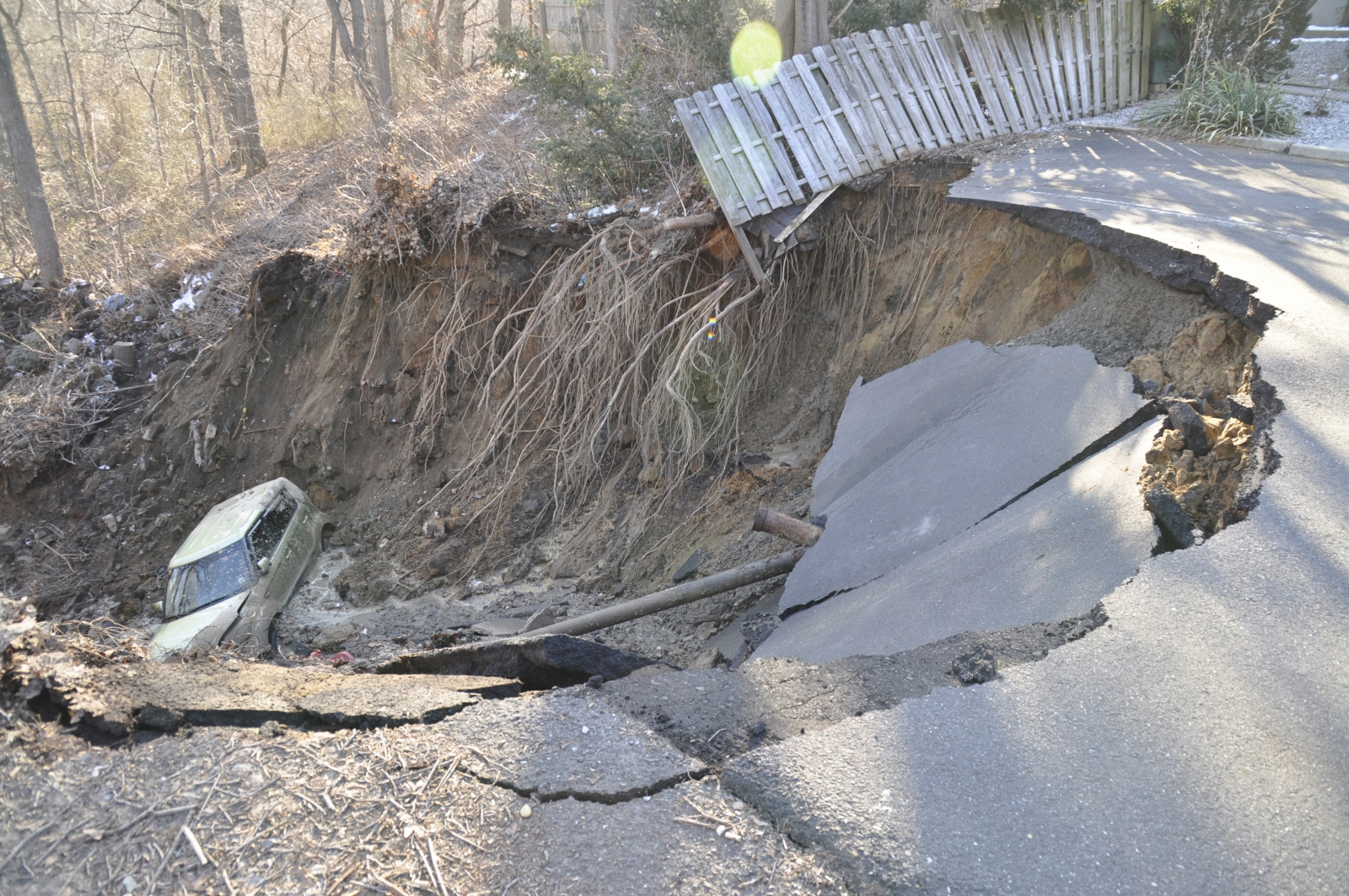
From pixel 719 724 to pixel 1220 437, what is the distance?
2527 mm

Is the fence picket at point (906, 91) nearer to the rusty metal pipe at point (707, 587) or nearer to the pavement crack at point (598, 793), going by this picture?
the rusty metal pipe at point (707, 587)

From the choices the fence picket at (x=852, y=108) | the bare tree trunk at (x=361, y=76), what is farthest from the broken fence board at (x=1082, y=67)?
the bare tree trunk at (x=361, y=76)

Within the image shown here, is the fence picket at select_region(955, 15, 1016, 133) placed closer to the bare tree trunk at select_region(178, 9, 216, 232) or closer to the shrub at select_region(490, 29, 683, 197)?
the shrub at select_region(490, 29, 683, 197)

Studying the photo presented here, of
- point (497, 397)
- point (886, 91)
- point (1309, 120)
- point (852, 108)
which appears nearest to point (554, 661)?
point (497, 397)

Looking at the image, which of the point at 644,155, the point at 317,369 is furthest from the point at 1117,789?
the point at 317,369

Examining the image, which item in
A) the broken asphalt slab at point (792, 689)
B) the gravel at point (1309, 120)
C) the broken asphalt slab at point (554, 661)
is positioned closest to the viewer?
the broken asphalt slab at point (792, 689)

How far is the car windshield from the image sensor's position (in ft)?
24.3

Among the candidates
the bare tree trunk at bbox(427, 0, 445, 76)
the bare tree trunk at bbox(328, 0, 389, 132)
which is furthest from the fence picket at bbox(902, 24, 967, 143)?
the bare tree trunk at bbox(427, 0, 445, 76)

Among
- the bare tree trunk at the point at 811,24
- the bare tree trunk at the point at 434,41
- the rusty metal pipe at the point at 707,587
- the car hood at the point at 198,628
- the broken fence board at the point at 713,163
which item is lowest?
the car hood at the point at 198,628

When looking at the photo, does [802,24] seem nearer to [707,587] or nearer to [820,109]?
[820,109]

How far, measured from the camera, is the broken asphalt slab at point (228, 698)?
8.55 ft

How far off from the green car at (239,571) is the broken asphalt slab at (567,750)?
519 centimetres

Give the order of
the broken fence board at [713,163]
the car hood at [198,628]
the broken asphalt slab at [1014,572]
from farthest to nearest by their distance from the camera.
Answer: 1. the broken fence board at [713,163]
2. the car hood at [198,628]
3. the broken asphalt slab at [1014,572]

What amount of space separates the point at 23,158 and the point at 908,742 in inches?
611
